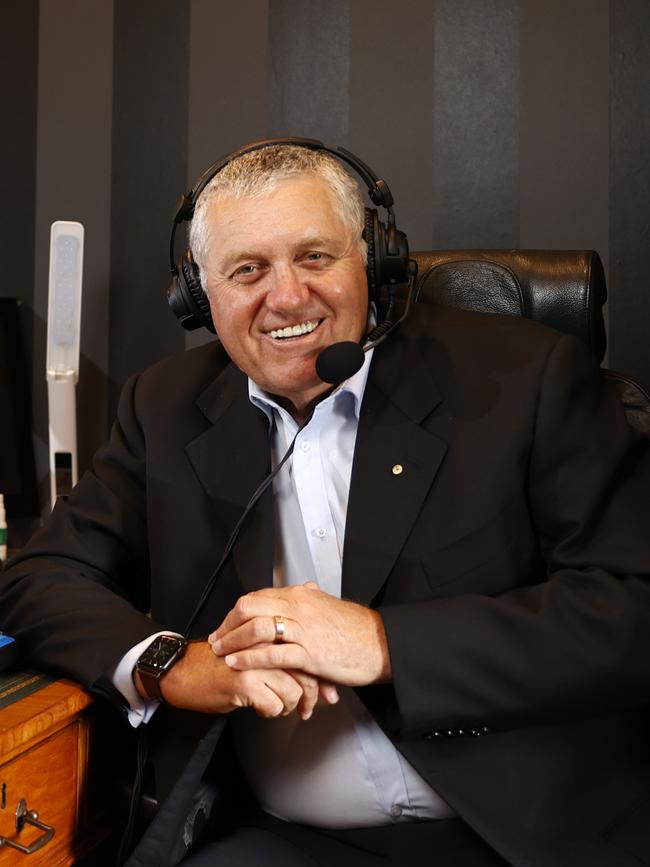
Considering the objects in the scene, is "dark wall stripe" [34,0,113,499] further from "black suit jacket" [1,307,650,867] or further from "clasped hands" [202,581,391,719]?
"clasped hands" [202,581,391,719]

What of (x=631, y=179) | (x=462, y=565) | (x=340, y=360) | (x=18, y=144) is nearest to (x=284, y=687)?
(x=462, y=565)

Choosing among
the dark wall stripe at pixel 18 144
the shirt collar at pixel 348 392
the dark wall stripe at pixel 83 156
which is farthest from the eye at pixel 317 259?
the dark wall stripe at pixel 18 144

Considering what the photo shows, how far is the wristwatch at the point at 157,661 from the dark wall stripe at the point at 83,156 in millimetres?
1210

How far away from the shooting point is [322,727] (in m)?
1.15

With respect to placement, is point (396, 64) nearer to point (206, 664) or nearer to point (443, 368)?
point (443, 368)

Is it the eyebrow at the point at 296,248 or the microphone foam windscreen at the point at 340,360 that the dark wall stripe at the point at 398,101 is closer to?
the eyebrow at the point at 296,248

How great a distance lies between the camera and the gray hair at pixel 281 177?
4.09ft

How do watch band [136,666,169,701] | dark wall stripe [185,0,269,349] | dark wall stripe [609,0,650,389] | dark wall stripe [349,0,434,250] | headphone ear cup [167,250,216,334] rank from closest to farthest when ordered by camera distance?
1. watch band [136,666,169,701]
2. headphone ear cup [167,250,216,334]
3. dark wall stripe [609,0,650,389]
4. dark wall stripe [349,0,434,250]
5. dark wall stripe [185,0,269,349]

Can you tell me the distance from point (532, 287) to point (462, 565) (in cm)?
50

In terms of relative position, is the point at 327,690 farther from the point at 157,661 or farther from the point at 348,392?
the point at 348,392

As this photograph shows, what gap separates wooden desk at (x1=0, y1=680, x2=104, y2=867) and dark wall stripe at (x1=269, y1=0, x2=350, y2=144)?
139cm

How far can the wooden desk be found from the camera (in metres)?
0.97

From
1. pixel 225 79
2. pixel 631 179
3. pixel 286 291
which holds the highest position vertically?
pixel 225 79

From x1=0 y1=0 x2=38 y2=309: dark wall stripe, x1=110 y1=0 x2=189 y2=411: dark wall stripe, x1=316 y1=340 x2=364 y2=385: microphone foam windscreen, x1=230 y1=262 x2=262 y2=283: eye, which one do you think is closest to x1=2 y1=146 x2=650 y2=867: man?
x1=230 y1=262 x2=262 y2=283: eye
